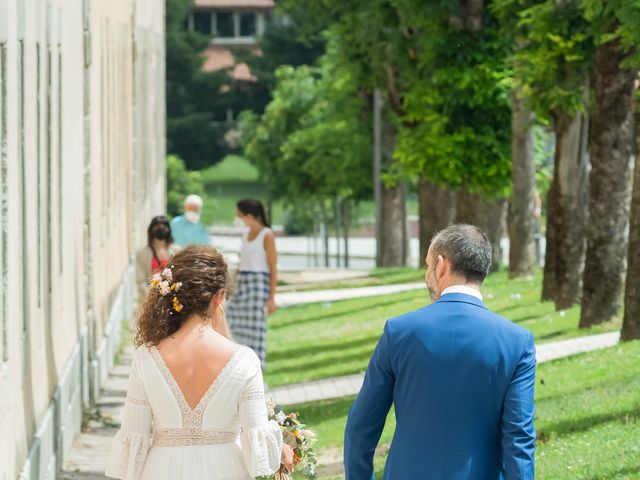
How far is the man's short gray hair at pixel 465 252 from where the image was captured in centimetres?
586

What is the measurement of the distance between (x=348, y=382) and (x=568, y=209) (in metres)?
5.02

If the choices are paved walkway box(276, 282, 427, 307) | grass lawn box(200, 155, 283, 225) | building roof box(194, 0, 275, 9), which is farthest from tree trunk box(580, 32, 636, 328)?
building roof box(194, 0, 275, 9)

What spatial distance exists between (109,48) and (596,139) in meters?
6.57

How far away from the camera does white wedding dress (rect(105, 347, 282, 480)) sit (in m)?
6.14

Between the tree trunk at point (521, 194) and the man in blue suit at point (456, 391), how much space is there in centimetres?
1973

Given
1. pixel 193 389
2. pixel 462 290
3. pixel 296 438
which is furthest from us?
pixel 296 438

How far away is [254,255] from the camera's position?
14648 mm

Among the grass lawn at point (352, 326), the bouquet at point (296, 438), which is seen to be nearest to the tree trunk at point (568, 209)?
the grass lawn at point (352, 326)

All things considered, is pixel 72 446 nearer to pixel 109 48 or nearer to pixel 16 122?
pixel 16 122

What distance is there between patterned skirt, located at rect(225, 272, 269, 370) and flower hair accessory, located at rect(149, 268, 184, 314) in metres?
8.53

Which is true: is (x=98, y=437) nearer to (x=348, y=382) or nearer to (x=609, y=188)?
(x=348, y=382)

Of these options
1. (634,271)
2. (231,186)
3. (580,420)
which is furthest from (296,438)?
(231,186)

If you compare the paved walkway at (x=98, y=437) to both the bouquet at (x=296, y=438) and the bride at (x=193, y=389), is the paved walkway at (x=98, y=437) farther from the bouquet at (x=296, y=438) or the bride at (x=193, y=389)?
the bride at (x=193, y=389)

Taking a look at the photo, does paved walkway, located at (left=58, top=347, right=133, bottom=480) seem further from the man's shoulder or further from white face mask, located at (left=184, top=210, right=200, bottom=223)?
the man's shoulder
